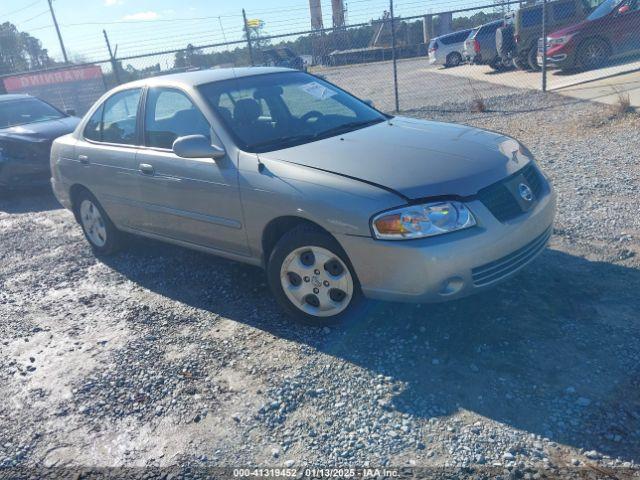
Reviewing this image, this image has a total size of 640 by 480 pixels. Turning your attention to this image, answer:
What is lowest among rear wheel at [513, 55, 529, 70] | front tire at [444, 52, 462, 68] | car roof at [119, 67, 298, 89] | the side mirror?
front tire at [444, 52, 462, 68]

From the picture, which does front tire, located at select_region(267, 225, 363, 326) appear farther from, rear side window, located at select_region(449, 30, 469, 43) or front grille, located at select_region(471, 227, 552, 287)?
rear side window, located at select_region(449, 30, 469, 43)

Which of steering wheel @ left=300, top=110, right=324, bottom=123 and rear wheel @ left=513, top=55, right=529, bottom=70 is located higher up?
steering wheel @ left=300, top=110, right=324, bottom=123

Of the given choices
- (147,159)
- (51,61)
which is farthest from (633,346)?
(51,61)

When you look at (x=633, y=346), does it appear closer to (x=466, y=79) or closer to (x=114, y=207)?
(x=114, y=207)

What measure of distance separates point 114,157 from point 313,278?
2.39 metres

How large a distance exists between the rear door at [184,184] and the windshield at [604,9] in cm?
1273

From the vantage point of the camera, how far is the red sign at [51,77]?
15.8m

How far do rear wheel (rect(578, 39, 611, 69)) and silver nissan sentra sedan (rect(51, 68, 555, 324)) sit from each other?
1137 centimetres

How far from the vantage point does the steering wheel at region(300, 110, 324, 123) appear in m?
4.60

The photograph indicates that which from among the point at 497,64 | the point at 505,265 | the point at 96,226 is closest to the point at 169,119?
the point at 96,226

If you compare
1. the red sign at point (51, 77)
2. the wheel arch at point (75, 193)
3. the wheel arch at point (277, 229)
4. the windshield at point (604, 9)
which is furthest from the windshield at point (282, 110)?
the red sign at point (51, 77)

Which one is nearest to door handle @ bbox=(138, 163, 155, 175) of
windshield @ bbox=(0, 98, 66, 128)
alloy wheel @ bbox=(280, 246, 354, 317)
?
alloy wheel @ bbox=(280, 246, 354, 317)

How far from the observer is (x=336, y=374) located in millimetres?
3422

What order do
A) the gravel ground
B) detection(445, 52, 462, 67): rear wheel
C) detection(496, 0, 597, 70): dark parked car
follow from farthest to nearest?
1. detection(445, 52, 462, 67): rear wheel
2. detection(496, 0, 597, 70): dark parked car
3. the gravel ground
